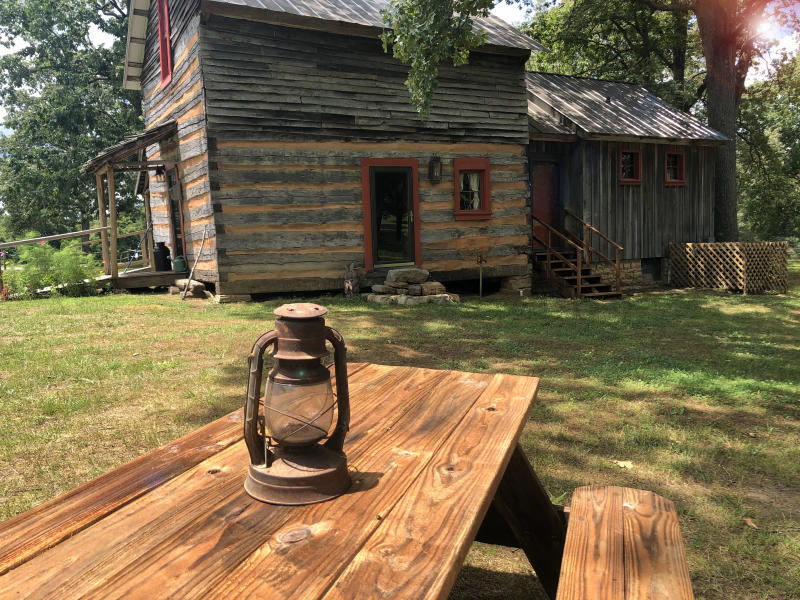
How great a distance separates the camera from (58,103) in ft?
76.7

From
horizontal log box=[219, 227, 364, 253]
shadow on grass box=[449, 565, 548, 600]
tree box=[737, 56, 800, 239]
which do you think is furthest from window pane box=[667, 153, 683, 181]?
shadow on grass box=[449, 565, 548, 600]

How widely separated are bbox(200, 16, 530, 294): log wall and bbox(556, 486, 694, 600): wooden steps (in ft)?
31.6

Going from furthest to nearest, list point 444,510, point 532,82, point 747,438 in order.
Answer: point 532,82 → point 747,438 → point 444,510

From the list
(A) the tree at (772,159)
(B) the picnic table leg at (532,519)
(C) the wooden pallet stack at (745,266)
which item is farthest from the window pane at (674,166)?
(B) the picnic table leg at (532,519)

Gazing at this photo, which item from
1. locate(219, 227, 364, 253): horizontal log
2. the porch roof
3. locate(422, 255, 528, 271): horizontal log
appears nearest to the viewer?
locate(219, 227, 364, 253): horizontal log

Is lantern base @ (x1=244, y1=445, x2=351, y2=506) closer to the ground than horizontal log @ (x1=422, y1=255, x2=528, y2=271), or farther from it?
closer to the ground

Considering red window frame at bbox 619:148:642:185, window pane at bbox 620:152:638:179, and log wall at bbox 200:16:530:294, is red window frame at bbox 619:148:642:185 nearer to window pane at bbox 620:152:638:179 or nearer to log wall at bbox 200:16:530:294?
window pane at bbox 620:152:638:179

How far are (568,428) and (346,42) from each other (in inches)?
370

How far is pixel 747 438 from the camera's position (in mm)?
4305

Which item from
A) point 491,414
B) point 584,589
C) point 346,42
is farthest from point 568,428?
point 346,42

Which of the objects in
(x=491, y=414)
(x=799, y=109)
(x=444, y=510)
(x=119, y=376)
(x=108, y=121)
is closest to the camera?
(x=444, y=510)

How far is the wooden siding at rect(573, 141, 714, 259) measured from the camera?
1492 centimetres

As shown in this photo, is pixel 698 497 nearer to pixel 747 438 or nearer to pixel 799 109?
pixel 747 438

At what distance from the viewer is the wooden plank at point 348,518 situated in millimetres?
1121
